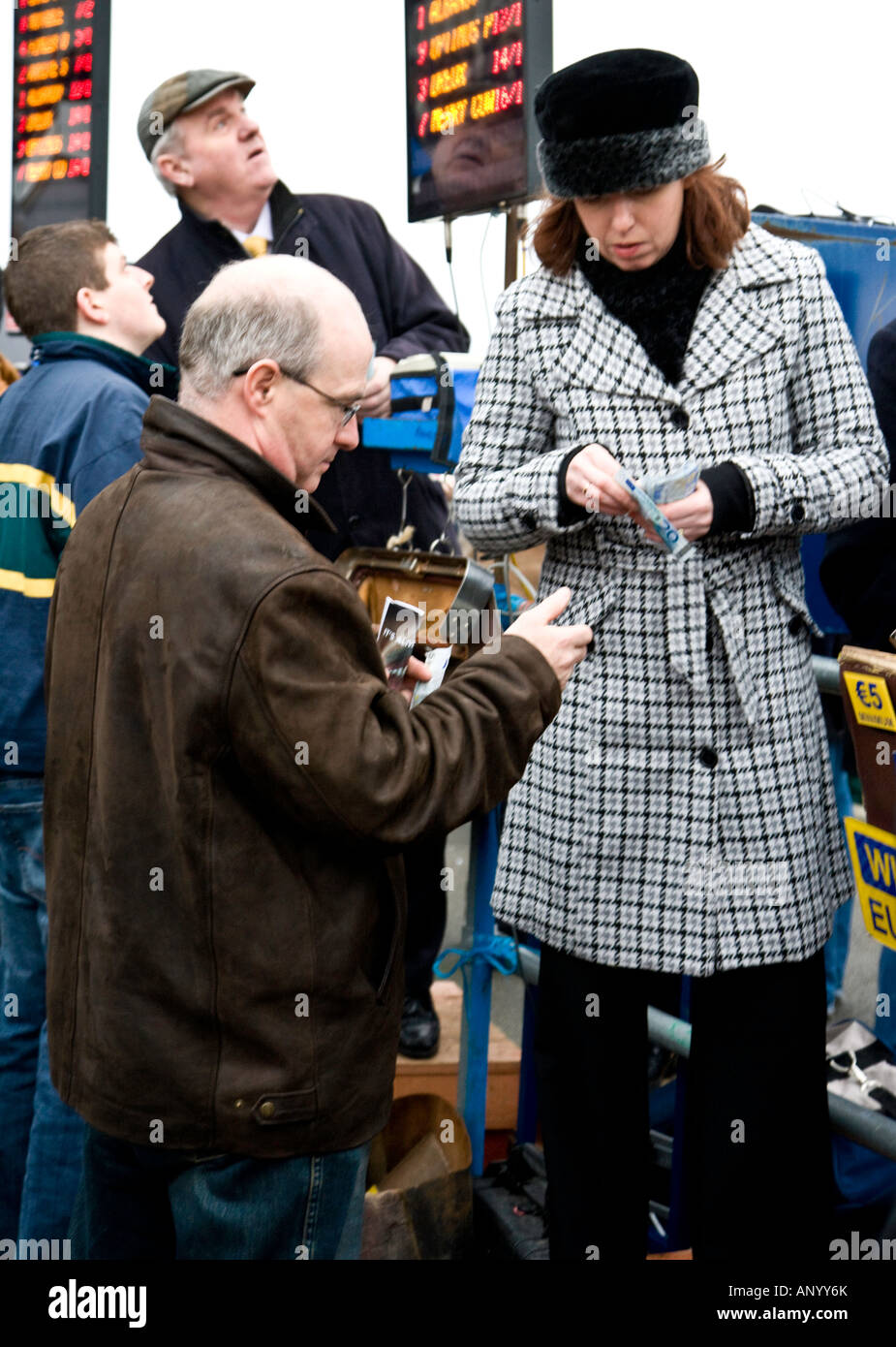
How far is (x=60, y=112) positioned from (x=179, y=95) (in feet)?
8.36

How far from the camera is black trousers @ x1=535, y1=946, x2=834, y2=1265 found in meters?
1.81

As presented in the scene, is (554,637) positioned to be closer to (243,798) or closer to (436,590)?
(243,798)

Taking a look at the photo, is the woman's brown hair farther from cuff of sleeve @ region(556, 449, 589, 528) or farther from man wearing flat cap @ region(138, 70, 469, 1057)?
man wearing flat cap @ region(138, 70, 469, 1057)

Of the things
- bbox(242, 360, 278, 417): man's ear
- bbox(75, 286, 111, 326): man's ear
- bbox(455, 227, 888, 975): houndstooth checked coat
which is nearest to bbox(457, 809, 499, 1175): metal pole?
bbox(455, 227, 888, 975): houndstooth checked coat

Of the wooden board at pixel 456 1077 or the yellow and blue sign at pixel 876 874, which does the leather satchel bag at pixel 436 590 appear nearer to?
the yellow and blue sign at pixel 876 874

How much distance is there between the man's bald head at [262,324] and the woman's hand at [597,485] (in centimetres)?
38

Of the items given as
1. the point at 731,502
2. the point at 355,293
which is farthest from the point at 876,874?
the point at 355,293

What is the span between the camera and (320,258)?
3.06 meters

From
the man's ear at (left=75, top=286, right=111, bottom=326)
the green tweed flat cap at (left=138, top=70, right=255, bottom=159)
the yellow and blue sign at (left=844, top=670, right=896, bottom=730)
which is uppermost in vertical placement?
the green tweed flat cap at (left=138, top=70, right=255, bottom=159)

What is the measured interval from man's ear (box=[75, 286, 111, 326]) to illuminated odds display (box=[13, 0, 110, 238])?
9.47ft

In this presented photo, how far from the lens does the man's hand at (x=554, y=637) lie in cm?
156
